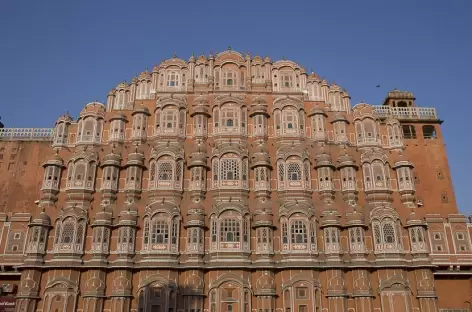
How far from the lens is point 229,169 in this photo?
34656mm

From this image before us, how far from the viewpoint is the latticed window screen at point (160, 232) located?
1264 inches

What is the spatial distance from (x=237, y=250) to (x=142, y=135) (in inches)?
480

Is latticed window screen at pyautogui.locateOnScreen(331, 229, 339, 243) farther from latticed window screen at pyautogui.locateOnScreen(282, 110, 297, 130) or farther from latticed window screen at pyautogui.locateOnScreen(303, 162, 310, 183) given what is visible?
latticed window screen at pyautogui.locateOnScreen(282, 110, 297, 130)

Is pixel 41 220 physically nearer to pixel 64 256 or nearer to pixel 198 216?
pixel 64 256

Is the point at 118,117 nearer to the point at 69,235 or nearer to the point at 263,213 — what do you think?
the point at 69,235

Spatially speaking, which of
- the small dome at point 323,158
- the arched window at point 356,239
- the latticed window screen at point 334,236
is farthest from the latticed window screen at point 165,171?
the arched window at point 356,239

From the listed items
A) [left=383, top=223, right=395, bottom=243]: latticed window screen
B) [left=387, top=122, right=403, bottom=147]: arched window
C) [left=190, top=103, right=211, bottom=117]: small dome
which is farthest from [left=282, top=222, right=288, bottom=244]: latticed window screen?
[left=387, top=122, right=403, bottom=147]: arched window

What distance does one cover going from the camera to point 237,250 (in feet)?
104

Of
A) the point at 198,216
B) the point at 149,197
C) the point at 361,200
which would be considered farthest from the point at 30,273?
the point at 361,200

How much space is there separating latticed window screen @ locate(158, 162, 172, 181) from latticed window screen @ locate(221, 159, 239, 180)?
13.2ft

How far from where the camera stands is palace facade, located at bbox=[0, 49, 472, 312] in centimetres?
3088

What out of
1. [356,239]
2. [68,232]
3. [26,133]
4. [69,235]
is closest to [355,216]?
[356,239]

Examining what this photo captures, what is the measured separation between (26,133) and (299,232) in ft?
86.1

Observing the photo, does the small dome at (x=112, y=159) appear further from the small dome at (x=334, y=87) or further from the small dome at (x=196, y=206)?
the small dome at (x=334, y=87)
